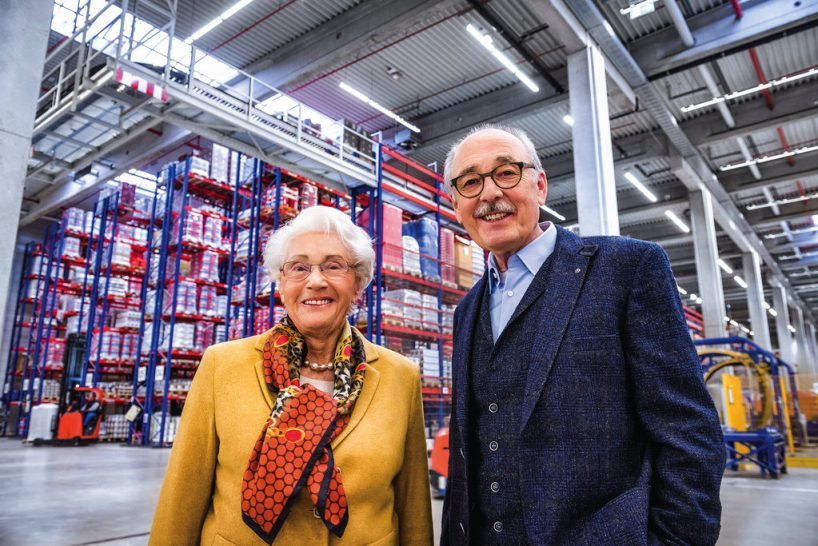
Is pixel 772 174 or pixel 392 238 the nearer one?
pixel 392 238

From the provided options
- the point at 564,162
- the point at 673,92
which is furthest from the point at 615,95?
the point at 564,162

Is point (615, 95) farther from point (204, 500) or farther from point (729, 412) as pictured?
point (204, 500)

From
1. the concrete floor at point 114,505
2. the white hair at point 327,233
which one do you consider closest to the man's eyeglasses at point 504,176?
the white hair at point 327,233

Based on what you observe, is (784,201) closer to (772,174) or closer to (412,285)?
(772,174)

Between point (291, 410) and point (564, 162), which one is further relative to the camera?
point (564, 162)

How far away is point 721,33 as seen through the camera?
919cm

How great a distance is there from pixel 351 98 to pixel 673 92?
23.3ft

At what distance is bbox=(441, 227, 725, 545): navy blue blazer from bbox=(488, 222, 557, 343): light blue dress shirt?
0.14 metres

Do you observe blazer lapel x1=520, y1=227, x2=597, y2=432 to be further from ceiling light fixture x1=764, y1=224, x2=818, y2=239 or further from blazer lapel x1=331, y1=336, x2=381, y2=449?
ceiling light fixture x1=764, y1=224, x2=818, y2=239

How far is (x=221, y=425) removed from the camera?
1531 millimetres

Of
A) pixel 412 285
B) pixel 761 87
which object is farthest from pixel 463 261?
pixel 761 87

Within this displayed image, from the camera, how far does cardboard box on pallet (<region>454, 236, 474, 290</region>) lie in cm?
1077

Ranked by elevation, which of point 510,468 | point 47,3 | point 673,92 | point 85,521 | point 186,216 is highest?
point 673,92

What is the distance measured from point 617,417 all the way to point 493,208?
63 centimetres
